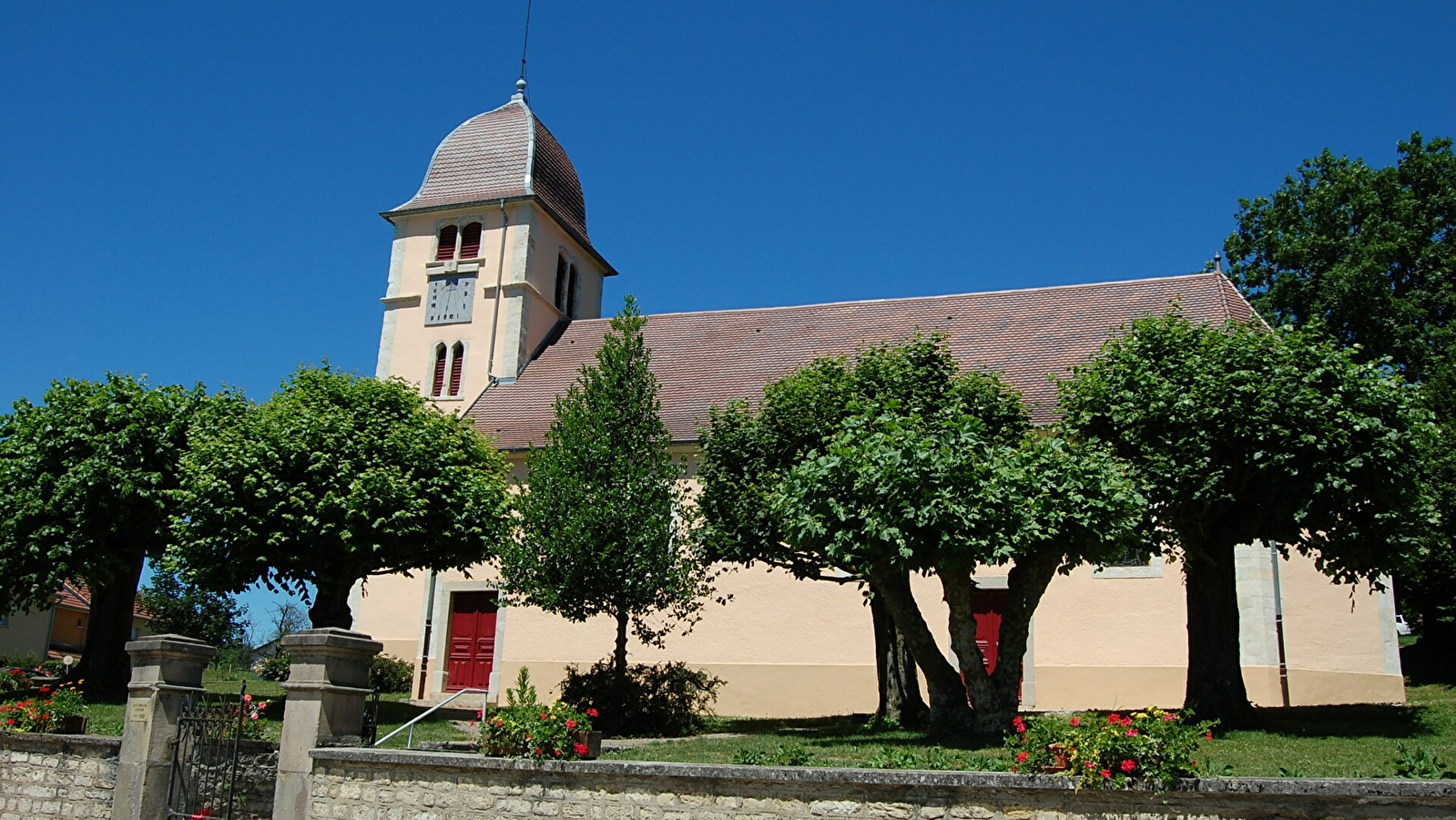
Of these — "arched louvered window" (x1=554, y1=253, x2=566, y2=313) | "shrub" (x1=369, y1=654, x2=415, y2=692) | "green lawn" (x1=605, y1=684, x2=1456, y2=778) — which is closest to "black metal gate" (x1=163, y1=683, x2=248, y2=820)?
"green lawn" (x1=605, y1=684, x2=1456, y2=778)

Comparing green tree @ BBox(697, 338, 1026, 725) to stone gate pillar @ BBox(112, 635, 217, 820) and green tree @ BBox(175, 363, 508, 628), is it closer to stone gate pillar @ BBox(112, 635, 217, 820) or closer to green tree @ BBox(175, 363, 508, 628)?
green tree @ BBox(175, 363, 508, 628)

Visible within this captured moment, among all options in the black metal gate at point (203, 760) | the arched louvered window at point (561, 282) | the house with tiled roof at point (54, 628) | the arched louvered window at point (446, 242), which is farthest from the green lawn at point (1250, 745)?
the house with tiled roof at point (54, 628)

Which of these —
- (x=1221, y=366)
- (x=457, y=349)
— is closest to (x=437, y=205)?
(x=457, y=349)

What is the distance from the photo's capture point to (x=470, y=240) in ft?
100

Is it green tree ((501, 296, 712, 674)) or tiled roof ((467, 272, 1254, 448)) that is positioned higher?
tiled roof ((467, 272, 1254, 448))

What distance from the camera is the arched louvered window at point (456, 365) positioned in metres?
29.3

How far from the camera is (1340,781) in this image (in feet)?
24.6

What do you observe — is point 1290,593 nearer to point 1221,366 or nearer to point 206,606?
point 1221,366

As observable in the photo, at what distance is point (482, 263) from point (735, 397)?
9.04 m

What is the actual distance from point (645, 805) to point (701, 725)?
8375 mm

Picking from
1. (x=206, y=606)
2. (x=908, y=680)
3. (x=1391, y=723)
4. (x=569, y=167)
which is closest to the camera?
(x=1391, y=723)

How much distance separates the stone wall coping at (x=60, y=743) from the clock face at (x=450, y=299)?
57.5 ft

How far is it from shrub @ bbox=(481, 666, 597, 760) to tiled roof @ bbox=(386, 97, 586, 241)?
70.5ft

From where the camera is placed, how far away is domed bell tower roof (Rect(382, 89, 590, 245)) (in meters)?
30.7
